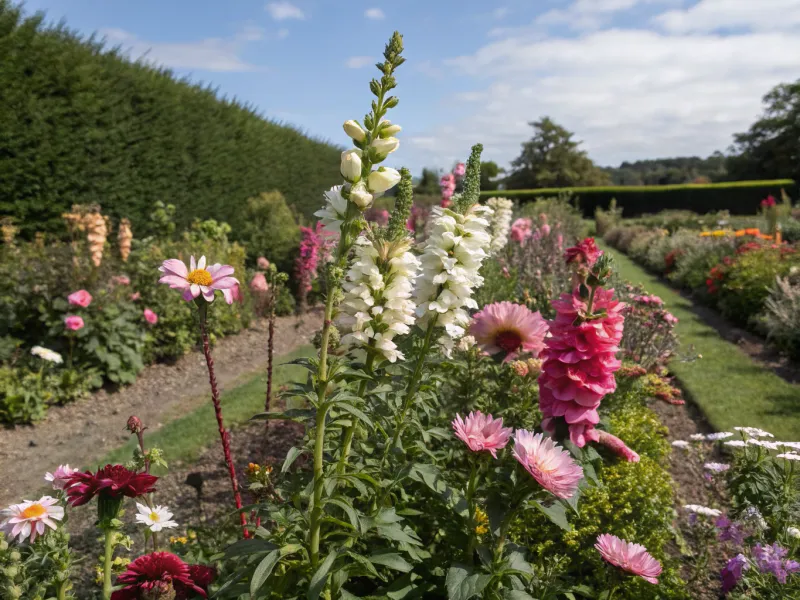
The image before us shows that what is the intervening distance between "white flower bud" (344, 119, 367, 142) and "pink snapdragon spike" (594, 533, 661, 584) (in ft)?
4.39

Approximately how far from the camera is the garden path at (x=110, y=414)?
423 centimetres

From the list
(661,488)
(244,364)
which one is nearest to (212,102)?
(244,364)

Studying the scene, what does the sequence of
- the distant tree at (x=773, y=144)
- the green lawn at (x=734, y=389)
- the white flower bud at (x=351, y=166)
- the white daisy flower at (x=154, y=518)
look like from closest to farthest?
the white flower bud at (x=351, y=166), the white daisy flower at (x=154, y=518), the green lawn at (x=734, y=389), the distant tree at (x=773, y=144)

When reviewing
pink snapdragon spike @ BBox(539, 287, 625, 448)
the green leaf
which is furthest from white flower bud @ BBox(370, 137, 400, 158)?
the green leaf

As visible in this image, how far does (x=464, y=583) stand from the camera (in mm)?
1456

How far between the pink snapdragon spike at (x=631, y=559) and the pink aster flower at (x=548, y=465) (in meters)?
0.38

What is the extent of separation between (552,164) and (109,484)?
41.4 meters

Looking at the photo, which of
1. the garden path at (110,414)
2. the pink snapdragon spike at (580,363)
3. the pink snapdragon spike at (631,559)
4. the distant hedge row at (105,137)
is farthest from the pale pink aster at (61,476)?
the distant hedge row at (105,137)

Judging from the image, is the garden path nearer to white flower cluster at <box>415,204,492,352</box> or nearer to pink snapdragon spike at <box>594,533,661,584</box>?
white flower cluster at <box>415,204,492,352</box>

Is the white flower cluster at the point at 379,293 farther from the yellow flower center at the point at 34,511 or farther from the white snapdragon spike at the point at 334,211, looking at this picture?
the yellow flower center at the point at 34,511

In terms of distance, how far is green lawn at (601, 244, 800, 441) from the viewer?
186 inches

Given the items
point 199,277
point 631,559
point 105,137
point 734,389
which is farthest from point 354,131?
point 105,137

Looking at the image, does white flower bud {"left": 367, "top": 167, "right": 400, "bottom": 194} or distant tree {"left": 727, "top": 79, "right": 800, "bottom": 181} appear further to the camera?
distant tree {"left": 727, "top": 79, "right": 800, "bottom": 181}

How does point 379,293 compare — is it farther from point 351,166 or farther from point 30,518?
point 30,518
